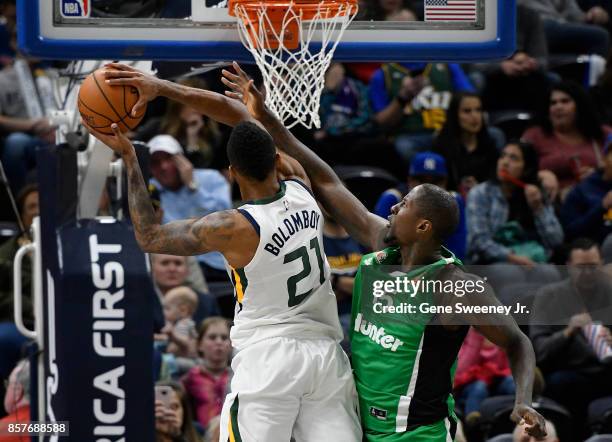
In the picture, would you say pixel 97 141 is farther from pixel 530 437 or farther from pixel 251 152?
pixel 530 437

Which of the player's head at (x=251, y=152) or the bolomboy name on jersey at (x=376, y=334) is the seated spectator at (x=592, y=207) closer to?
the bolomboy name on jersey at (x=376, y=334)

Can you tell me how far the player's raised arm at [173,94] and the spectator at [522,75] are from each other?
517 centimetres

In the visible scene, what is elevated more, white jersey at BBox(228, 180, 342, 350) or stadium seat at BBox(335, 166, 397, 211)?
white jersey at BBox(228, 180, 342, 350)

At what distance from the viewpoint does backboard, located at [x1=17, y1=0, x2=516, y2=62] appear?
17.8 ft

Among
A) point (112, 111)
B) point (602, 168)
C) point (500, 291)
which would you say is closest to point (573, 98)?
point (602, 168)

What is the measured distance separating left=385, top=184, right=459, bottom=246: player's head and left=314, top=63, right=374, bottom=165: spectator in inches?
172

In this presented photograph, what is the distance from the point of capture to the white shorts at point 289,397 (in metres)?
4.83

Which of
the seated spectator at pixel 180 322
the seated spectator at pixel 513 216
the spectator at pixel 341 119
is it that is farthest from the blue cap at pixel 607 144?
the seated spectator at pixel 180 322

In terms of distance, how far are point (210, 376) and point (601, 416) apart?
2.30m

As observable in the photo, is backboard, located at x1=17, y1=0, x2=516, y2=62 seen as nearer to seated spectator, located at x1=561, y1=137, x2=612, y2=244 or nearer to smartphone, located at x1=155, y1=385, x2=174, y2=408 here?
smartphone, located at x1=155, y1=385, x2=174, y2=408

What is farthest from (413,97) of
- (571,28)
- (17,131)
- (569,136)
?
(17,131)

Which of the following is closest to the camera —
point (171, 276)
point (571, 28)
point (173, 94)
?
point (173, 94)

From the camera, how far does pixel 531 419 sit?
14.8 ft

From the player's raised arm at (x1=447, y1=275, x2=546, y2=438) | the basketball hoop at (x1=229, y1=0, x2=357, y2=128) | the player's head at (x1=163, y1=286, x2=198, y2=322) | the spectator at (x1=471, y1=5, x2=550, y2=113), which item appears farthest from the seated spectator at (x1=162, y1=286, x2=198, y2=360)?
the spectator at (x1=471, y1=5, x2=550, y2=113)
